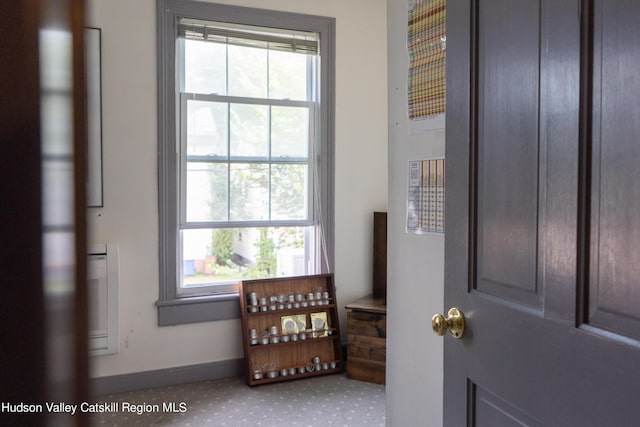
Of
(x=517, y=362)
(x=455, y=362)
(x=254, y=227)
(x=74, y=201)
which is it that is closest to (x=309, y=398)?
(x=254, y=227)

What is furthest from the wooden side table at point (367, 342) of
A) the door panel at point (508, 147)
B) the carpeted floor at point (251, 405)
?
the door panel at point (508, 147)

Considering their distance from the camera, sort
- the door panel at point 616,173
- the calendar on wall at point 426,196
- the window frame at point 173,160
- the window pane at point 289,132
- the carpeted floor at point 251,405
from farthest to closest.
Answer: the window pane at point 289,132, the window frame at point 173,160, the carpeted floor at point 251,405, the calendar on wall at point 426,196, the door panel at point 616,173

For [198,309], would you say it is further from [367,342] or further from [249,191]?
[367,342]

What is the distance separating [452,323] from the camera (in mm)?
1187

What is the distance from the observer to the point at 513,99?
1005 millimetres

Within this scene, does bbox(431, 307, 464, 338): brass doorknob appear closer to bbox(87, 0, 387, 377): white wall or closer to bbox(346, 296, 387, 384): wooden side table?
bbox(346, 296, 387, 384): wooden side table

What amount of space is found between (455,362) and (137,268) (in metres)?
2.26

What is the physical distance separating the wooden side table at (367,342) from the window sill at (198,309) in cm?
78

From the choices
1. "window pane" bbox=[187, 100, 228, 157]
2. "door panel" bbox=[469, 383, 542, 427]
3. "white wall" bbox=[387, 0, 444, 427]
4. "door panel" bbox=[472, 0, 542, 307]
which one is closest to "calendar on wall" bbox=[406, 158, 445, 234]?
"white wall" bbox=[387, 0, 444, 427]

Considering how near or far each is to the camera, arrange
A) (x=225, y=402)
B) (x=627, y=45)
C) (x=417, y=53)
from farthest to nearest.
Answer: (x=225, y=402) < (x=417, y=53) < (x=627, y=45)

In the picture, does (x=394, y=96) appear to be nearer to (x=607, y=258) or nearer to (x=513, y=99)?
(x=513, y=99)

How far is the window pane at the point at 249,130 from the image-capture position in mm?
3135

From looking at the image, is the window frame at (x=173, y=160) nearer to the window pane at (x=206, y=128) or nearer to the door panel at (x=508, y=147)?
the window pane at (x=206, y=128)

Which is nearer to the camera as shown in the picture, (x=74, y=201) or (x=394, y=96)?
(x=74, y=201)
